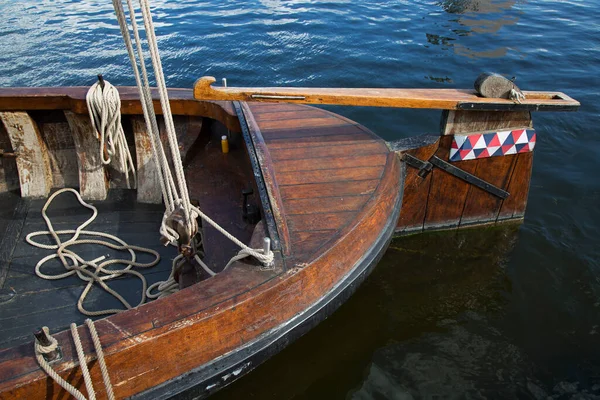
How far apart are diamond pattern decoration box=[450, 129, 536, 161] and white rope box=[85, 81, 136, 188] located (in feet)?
9.65

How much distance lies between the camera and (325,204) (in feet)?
10.5

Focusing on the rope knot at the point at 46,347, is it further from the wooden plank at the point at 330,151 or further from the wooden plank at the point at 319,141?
the wooden plank at the point at 319,141

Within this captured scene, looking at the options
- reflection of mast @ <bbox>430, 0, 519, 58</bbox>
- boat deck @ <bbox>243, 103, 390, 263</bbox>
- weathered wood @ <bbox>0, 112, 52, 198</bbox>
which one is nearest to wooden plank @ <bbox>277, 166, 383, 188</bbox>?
boat deck @ <bbox>243, 103, 390, 263</bbox>

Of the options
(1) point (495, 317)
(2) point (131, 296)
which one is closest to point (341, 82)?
(1) point (495, 317)

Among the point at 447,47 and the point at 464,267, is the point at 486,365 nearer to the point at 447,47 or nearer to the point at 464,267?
the point at 464,267

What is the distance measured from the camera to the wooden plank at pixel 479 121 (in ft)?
13.1

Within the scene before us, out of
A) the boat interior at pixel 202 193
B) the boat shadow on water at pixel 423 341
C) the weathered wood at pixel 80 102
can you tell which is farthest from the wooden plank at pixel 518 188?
the weathered wood at pixel 80 102

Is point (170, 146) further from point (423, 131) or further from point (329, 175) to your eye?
point (423, 131)

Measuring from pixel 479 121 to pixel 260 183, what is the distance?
207 centimetres

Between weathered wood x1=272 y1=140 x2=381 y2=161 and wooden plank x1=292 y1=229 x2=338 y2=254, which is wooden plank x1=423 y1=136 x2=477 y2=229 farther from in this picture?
wooden plank x1=292 y1=229 x2=338 y2=254

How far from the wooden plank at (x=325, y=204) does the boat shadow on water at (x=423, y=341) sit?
1.30 metres

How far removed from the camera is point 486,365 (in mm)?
3756

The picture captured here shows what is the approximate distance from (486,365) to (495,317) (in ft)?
1.94

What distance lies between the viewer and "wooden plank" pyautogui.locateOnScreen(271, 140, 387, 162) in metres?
3.70
